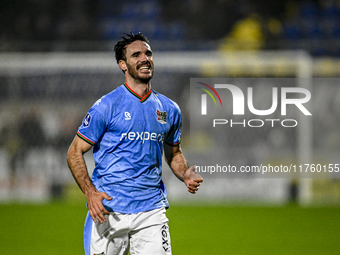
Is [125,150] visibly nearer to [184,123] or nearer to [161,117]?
[161,117]

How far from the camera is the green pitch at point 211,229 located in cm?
588

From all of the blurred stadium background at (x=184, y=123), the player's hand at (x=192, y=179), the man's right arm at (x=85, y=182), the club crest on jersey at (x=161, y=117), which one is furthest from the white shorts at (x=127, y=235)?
the blurred stadium background at (x=184, y=123)

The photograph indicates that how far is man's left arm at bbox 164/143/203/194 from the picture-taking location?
118 inches

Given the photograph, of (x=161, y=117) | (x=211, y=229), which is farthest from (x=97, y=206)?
(x=211, y=229)

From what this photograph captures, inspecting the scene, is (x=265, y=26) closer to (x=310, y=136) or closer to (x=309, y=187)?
(x=310, y=136)

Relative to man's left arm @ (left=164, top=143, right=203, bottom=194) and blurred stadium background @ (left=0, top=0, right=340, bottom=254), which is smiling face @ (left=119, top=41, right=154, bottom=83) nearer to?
man's left arm @ (left=164, top=143, right=203, bottom=194)

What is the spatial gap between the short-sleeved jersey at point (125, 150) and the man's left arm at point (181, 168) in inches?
8.6

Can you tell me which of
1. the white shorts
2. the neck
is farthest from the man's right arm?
the neck

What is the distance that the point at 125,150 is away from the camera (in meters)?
2.97

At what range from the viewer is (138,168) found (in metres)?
2.98

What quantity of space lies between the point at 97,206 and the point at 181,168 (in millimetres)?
844

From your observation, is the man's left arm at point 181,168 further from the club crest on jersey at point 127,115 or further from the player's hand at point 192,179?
the club crest on jersey at point 127,115

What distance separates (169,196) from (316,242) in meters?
4.36

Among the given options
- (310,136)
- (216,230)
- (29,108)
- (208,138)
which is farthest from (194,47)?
(216,230)
